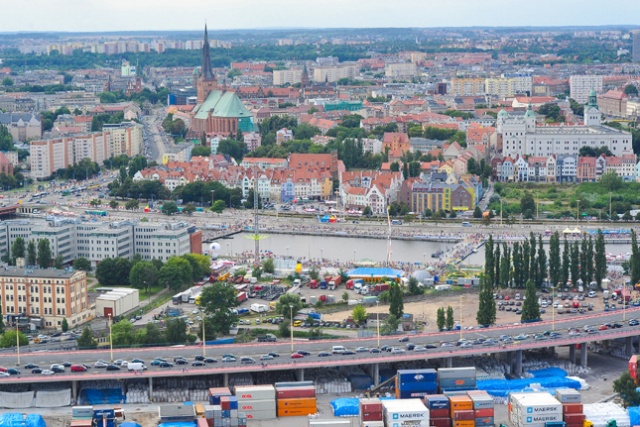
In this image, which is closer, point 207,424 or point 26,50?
point 207,424

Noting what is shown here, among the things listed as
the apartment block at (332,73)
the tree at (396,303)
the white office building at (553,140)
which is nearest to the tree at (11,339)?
the tree at (396,303)

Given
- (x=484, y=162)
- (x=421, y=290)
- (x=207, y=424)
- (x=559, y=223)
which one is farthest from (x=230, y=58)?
(x=207, y=424)

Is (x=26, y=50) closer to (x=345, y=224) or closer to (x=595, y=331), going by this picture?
(x=345, y=224)

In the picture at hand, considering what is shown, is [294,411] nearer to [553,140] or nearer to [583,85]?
[553,140]

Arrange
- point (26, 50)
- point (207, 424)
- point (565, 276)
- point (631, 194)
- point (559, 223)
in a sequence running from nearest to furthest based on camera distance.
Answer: point (207, 424) < point (565, 276) < point (559, 223) < point (631, 194) < point (26, 50)

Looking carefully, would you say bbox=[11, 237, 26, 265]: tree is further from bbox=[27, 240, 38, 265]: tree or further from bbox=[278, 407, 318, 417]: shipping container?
bbox=[278, 407, 318, 417]: shipping container

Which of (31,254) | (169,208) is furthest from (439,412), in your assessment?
(169,208)

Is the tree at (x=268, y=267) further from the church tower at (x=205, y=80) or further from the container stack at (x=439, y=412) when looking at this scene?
the church tower at (x=205, y=80)
